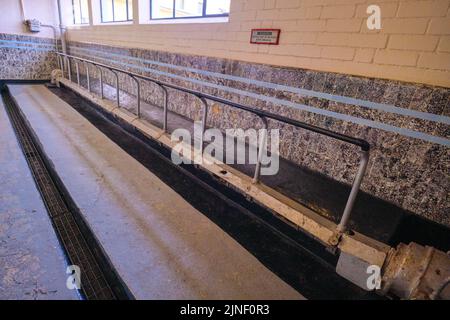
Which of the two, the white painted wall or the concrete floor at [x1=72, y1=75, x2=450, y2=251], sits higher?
the white painted wall

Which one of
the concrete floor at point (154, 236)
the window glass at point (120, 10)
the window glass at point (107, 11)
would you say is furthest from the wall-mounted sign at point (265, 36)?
the window glass at point (107, 11)

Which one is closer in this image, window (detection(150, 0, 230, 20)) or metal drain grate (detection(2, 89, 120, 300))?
metal drain grate (detection(2, 89, 120, 300))

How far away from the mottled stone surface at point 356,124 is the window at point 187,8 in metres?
0.78

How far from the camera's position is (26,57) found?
765 cm

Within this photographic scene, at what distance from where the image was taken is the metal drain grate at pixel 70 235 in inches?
61.6

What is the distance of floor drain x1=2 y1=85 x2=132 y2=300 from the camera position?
1.56 meters

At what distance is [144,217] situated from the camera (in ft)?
7.14

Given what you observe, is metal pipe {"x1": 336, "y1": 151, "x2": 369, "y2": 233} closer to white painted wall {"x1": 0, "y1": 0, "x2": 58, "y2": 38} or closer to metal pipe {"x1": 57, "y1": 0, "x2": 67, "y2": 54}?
white painted wall {"x1": 0, "y1": 0, "x2": 58, "y2": 38}

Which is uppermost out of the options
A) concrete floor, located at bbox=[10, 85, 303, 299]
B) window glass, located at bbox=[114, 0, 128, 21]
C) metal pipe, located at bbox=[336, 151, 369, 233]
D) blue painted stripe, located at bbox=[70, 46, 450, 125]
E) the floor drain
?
window glass, located at bbox=[114, 0, 128, 21]

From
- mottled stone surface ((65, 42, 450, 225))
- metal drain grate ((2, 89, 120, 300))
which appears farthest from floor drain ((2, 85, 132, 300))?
mottled stone surface ((65, 42, 450, 225))

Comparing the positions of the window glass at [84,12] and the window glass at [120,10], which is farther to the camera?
the window glass at [84,12]

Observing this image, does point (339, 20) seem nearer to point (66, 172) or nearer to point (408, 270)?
point (408, 270)

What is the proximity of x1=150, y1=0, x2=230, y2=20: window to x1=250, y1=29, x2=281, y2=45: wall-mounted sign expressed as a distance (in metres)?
0.75

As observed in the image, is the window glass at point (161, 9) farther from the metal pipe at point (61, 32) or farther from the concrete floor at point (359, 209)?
the metal pipe at point (61, 32)
